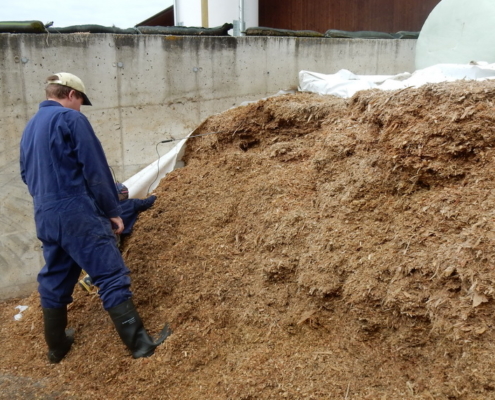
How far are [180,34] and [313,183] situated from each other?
104 inches

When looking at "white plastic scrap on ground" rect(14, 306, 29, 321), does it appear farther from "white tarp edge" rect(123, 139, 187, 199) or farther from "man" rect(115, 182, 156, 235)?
"white tarp edge" rect(123, 139, 187, 199)

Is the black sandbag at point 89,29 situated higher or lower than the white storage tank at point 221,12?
lower

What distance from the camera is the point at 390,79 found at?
4535 millimetres

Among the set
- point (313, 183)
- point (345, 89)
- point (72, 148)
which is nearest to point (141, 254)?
point (72, 148)

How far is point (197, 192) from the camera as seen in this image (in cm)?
359

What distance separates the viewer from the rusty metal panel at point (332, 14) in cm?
900

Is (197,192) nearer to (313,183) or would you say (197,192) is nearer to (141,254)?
(141,254)

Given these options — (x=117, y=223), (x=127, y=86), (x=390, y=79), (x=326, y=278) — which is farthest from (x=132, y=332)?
(x=390, y=79)

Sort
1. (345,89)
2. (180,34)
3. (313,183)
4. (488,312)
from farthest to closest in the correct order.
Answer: (180,34) < (345,89) < (313,183) < (488,312)

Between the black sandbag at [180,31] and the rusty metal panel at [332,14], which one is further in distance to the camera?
the rusty metal panel at [332,14]

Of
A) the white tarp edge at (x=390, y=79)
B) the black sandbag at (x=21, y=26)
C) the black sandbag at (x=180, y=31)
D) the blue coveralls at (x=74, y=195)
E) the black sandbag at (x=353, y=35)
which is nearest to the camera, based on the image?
the blue coveralls at (x=74, y=195)

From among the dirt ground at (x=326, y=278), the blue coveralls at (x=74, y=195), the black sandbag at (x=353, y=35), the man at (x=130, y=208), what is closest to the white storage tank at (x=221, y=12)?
the black sandbag at (x=353, y=35)

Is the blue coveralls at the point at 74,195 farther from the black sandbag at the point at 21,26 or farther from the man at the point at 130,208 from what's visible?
the black sandbag at the point at 21,26

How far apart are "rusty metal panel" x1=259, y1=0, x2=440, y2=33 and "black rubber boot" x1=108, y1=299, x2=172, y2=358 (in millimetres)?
7899
